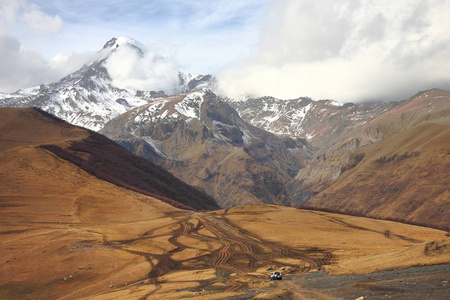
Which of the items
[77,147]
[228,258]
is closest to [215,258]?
[228,258]

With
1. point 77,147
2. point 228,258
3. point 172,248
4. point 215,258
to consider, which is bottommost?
point 228,258

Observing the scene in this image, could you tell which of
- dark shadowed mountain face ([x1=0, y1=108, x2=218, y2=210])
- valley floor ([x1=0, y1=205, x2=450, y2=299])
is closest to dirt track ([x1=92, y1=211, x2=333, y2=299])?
valley floor ([x1=0, y1=205, x2=450, y2=299])

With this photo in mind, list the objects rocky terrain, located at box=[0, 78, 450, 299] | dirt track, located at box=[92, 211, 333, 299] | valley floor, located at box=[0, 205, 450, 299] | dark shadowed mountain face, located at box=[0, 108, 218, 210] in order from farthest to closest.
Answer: dark shadowed mountain face, located at box=[0, 108, 218, 210]
dirt track, located at box=[92, 211, 333, 299]
rocky terrain, located at box=[0, 78, 450, 299]
valley floor, located at box=[0, 205, 450, 299]

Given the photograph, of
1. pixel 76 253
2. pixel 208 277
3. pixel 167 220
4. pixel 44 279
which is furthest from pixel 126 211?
pixel 208 277

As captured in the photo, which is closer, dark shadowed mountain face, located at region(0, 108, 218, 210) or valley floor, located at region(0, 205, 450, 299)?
valley floor, located at region(0, 205, 450, 299)

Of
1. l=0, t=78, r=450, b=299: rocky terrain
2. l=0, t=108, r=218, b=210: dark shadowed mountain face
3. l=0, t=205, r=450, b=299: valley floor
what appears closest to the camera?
Answer: l=0, t=205, r=450, b=299: valley floor

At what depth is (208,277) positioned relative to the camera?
2260 inches

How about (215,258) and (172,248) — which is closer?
(215,258)

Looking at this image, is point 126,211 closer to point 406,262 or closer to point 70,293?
point 70,293

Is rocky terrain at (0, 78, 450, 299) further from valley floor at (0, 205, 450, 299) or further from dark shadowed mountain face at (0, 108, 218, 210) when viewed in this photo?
dark shadowed mountain face at (0, 108, 218, 210)

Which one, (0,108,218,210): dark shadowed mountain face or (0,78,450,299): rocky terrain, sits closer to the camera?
(0,78,450,299): rocky terrain

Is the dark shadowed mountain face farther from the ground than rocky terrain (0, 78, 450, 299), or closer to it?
farther from the ground

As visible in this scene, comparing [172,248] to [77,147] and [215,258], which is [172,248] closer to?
[215,258]

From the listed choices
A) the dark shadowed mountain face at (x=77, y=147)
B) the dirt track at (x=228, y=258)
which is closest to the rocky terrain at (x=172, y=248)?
the dirt track at (x=228, y=258)
